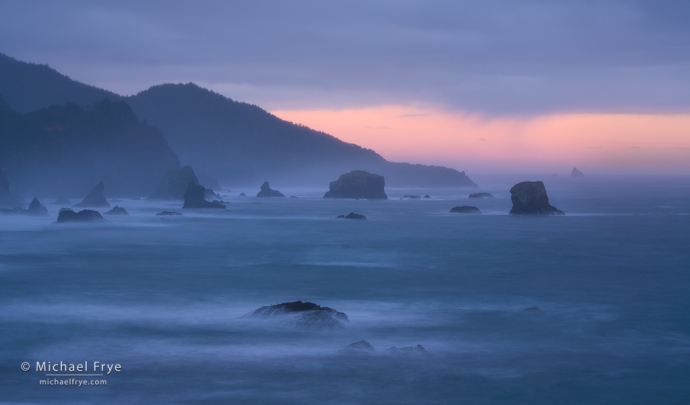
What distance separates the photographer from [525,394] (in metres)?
14.8

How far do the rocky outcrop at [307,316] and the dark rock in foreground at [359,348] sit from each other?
2032mm

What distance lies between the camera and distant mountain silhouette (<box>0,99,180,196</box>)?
120 metres

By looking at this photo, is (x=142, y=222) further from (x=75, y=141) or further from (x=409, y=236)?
(x=75, y=141)

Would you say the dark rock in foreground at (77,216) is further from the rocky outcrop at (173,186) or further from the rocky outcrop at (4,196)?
the rocky outcrop at (173,186)

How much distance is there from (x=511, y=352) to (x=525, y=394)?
325 cm

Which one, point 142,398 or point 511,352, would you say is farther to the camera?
point 511,352

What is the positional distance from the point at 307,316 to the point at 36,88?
185157 mm

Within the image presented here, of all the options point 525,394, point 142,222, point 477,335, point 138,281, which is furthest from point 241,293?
point 142,222

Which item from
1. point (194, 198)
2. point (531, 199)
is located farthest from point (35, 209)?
point (531, 199)

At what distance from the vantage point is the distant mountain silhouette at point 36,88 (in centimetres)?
17525

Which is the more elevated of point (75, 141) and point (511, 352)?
point (75, 141)

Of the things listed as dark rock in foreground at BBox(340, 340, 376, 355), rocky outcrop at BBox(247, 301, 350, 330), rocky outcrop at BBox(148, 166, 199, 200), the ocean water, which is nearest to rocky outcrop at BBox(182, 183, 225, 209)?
rocky outcrop at BBox(148, 166, 199, 200)

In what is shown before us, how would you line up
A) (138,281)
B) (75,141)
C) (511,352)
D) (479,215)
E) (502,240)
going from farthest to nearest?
(75,141)
(479,215)
(502,240)
(138,281)
(511,352)

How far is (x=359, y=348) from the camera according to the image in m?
17.2
